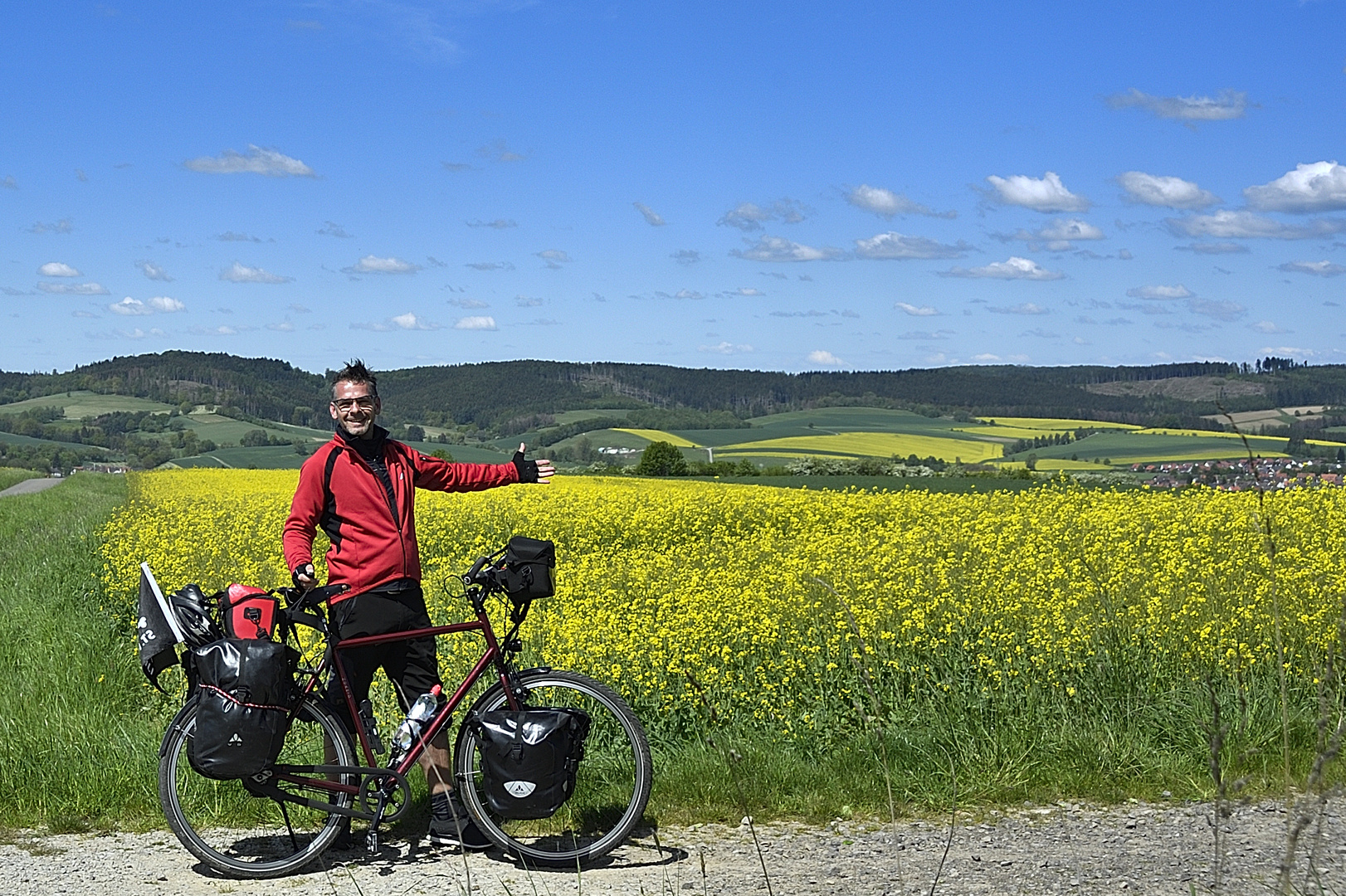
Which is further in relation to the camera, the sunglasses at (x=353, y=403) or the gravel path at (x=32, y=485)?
the gravel path at (x=32, y=485)

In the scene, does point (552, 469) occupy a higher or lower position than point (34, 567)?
higher

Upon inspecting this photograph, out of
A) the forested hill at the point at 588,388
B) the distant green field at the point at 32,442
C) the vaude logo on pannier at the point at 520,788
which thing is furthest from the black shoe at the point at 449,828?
the distant green field at the point at 32,442

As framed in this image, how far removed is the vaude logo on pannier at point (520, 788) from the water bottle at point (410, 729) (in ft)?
1.78

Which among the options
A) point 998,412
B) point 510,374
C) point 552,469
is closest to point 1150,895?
point 552,469

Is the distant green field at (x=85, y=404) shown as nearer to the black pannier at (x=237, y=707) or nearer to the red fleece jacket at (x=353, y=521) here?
the red fleece jacket at (x=353, y=521)

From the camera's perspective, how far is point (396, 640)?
19.3ft

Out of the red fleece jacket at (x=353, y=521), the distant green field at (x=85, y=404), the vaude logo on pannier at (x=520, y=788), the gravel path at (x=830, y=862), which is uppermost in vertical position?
the distant green field at (x=85, y=404)

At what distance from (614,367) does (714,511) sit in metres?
66.4

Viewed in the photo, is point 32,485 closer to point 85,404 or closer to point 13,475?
point 13,475

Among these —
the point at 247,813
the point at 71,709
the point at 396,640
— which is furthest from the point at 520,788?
the point at 71,709

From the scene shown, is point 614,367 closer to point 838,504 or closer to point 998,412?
point 998,412

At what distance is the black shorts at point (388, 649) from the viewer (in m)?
5.73

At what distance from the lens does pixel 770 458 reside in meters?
51.0

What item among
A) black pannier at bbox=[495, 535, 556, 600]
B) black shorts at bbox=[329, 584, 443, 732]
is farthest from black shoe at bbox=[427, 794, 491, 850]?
black pannier at bbox=[495, 535, 556, 600]
